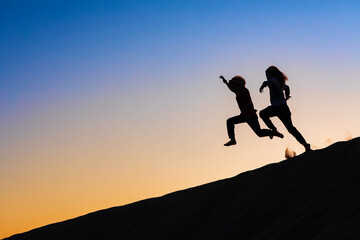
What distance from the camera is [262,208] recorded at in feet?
26.2

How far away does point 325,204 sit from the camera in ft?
22.8

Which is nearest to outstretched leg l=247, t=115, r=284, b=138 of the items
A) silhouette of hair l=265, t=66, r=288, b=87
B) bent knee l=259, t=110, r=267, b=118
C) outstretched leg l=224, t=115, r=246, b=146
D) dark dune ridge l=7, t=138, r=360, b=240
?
outstretched leg l=224, t=115, r=246, b=146

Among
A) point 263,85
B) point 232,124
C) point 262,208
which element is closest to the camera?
point 262,208

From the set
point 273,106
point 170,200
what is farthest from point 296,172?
point 170,200

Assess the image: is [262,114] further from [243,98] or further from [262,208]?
[262,208]

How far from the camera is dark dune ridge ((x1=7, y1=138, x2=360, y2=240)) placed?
661 cm

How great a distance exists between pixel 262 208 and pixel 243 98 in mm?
2577

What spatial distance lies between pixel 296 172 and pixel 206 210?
129cm

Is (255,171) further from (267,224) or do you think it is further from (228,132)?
(267,224)

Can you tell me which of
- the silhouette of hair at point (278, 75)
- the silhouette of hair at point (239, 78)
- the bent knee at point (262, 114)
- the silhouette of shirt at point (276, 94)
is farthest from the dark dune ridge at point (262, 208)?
the silhouette of hair at point (239, 78)

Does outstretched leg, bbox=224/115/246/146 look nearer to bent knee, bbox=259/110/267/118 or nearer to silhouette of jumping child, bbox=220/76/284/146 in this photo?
silhouette of jumping child, bbox=220/76/284/146

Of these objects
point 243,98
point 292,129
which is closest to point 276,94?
point 292,129

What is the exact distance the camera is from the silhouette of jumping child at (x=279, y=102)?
9.66 metres

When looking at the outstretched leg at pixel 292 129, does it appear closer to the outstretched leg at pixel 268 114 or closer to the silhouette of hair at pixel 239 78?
the outstretched leg at pixel 268 114
